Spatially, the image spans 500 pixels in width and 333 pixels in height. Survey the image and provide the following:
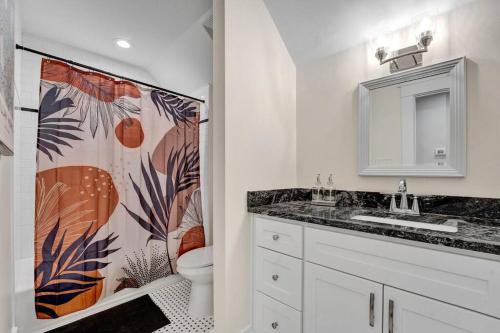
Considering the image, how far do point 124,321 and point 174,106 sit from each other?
1794 millimetres

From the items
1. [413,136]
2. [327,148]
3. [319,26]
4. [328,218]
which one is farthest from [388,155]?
[319,26]

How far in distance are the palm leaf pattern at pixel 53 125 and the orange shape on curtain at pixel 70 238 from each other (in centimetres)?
17

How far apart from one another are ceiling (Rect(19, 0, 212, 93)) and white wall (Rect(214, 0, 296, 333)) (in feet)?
1.83

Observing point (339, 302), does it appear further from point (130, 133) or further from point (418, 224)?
point (130, 133)

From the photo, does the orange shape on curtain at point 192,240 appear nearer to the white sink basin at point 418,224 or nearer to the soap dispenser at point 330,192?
the soap dispenser at point 330,192

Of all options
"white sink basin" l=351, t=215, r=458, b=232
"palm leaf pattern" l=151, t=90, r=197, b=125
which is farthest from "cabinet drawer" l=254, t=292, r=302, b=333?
"palm leaf pattern" l=151, t=90, r=197, b=125

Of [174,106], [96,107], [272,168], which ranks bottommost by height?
[272,168]

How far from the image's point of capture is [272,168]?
1.62 metres

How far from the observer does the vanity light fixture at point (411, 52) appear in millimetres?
1237

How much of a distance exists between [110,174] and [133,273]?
84 centimetres

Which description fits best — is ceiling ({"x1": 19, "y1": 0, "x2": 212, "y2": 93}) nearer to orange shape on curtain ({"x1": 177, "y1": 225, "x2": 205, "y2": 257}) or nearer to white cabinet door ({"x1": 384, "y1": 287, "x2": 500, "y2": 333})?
orange shape on curtain ({"x1": 177, "y1": 225, "x2": 205, "y2": 257})

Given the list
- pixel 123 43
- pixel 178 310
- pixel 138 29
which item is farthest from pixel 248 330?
pixel 123 43

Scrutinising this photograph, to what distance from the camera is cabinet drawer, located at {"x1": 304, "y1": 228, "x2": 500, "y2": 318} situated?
0.73m

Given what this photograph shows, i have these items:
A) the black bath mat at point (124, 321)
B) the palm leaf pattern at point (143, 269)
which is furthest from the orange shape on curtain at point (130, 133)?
the black bath mat at point (124, 321)
